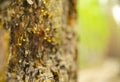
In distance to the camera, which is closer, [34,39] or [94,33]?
[34,39]

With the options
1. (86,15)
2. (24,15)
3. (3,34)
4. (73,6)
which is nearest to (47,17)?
(24,15)

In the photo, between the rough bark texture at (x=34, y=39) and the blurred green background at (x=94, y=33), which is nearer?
the rough bark texture at (x=34, y=39)

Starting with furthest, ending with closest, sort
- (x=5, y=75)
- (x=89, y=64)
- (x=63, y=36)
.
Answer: (x=89, y=64) < (x=63, y=36) < (x=5, y=75)

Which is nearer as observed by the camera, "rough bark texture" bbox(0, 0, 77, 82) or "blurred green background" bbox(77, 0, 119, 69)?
"rough bark texture" bbox(0, 0, 77, 82)

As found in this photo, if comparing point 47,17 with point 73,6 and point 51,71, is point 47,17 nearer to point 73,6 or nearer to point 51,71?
point 51,71

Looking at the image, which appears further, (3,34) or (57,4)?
(57,4)

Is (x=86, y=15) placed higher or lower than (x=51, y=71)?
higher

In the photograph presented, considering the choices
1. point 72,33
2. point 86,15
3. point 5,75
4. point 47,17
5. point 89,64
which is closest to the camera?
point 5,75

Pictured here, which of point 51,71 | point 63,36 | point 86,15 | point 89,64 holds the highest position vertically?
point 86,15
